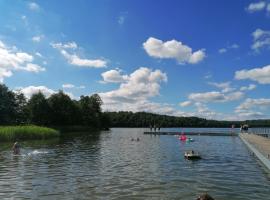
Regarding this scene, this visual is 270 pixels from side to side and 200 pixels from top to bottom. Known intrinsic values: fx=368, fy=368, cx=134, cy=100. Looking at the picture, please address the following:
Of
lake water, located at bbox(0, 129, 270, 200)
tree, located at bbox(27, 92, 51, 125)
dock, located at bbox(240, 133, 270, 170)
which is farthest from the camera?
tree, located at bbox(27, 92, 51, 125)

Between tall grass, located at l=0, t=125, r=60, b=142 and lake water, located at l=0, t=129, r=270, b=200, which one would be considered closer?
lake water, located at l=0, t=129, r=270, b=200

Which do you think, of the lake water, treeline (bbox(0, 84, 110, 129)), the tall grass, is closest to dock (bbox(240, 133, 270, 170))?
the lake water

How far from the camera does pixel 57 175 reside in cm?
2842

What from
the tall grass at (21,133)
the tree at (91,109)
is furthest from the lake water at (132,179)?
the tree at (91,109)

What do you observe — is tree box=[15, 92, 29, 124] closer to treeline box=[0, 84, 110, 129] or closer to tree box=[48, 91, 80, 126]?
treeline box=[0, 84, 110, 129]

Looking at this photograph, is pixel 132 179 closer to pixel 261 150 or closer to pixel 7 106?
pixel 261 150

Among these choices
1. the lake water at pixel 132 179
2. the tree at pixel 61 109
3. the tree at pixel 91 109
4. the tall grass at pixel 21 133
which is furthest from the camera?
the tree at pixel 91 109

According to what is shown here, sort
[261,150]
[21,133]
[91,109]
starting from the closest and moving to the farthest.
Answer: [261,150]
[21,133]
[91,109]

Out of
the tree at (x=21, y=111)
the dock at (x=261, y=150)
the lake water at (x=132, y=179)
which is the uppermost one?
the tree at (x=21, y=111)

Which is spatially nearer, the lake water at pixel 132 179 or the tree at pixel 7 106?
the lake water at pixel 132 179

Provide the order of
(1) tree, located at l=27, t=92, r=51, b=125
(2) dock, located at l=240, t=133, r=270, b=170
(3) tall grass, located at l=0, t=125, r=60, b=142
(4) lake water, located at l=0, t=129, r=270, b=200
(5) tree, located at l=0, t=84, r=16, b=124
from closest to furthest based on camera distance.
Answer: (4) lake water, located at l=0, t=129, r=270, b=200 → (2) dock, located at l=240, t=133, r=270, b=170 → (3) tall grass, located at l=0, t=125, r=60, b=142 → (5) tree, located at l=0, t=84, r=16, b=124 → (1) tree, located at l=27, t=92, r=51, b=125

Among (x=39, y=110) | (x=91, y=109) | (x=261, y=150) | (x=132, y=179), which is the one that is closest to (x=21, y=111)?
(x=39, y=110)

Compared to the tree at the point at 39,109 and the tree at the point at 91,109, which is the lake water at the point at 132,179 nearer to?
the tree at the point at 39,109

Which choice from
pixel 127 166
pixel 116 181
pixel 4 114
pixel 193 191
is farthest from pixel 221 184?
pixel 4 114
